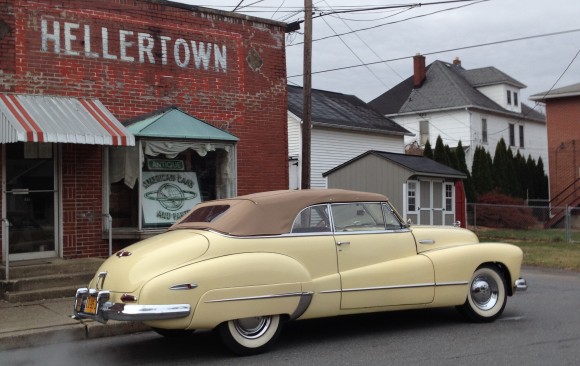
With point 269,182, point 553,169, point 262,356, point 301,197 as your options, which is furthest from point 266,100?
point 553,169

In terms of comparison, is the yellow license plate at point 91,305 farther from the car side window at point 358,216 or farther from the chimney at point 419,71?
the chimney at point 419,71

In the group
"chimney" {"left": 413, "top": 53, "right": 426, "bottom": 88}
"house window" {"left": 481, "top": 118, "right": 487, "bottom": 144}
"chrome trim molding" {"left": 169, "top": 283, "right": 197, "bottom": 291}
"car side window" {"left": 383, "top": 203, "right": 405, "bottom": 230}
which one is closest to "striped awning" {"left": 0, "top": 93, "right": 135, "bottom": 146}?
"chrome trim molding" {"left": 169, "top": 283, "right": 197, "bottom": 291}

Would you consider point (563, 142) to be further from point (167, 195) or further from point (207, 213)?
point (207, 213)

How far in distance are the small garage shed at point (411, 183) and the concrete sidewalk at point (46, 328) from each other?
41.3 ft

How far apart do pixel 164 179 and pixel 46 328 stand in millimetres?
4473

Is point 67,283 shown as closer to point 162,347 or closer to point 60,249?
point 60,249

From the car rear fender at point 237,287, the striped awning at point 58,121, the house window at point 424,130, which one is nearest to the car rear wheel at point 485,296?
the car rear fender at point 237,287

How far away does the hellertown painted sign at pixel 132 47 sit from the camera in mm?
10648

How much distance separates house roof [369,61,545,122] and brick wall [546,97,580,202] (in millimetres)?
6805

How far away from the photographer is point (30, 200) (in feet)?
33.7

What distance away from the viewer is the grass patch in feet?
49.1

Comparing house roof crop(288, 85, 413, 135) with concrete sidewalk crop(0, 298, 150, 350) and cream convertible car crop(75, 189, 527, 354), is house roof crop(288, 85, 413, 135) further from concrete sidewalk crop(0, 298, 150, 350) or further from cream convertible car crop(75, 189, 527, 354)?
cream convertible car crop(75, 189, 527, 354)

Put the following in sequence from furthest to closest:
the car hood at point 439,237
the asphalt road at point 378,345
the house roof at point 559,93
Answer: the house roof at point 559,93, the car hood at point 439,237, the asphalt road at point 378,345

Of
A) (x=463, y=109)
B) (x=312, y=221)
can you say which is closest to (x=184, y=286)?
(x=312, y=221)
